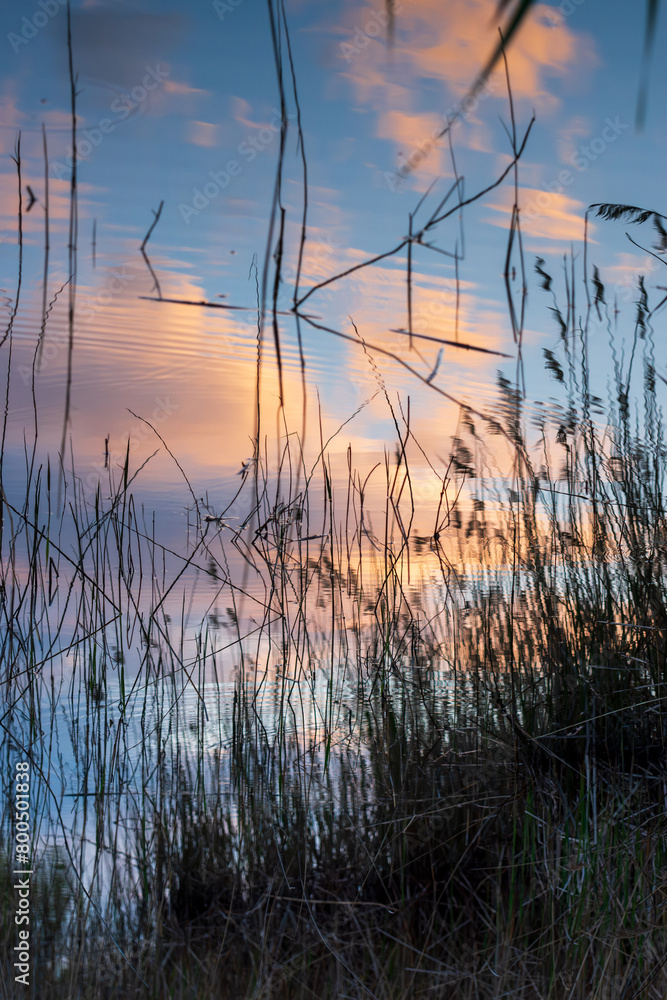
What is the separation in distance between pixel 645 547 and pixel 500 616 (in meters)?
0.47

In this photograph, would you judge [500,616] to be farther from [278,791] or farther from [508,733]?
[278,791]

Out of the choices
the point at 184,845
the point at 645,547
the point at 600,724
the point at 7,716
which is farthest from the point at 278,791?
the point at 645,547

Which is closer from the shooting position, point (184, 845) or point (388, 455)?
point (184, 845)

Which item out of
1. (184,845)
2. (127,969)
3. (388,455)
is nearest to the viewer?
(127,969)

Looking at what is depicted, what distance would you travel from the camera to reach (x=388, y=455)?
208 cm

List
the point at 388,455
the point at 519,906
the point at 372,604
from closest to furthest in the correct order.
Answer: the point at 519,906
the point at 388,455
the point at 372,604

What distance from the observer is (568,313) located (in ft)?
7.14

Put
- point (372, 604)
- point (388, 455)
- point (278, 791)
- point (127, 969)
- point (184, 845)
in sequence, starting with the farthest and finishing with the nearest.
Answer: point (372, 604) → point (388, 455) → point (278, 791) → point (184, 845) → point (127, 969)

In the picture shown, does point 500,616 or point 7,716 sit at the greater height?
point 500,616

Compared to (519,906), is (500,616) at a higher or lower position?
higher

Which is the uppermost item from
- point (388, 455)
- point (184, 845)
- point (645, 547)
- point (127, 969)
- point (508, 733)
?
point (388, 455)

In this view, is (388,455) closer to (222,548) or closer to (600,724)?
(222,548)

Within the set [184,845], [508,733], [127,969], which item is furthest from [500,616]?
[127,969]

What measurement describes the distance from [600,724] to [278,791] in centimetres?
86
